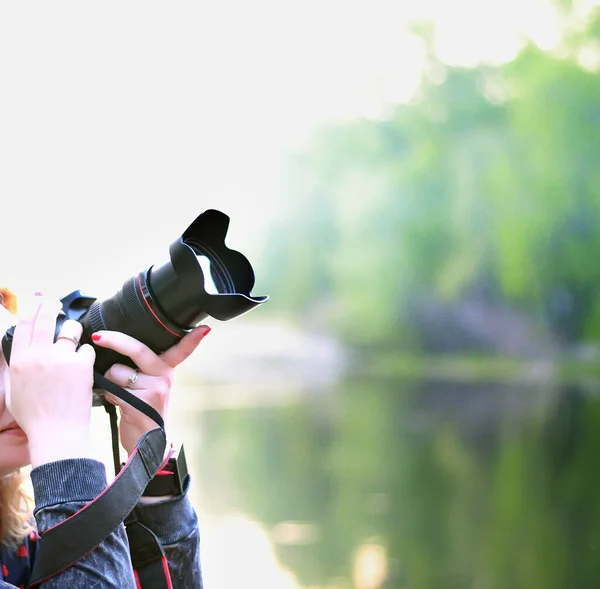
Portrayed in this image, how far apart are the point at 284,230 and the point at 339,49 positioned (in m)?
2.86

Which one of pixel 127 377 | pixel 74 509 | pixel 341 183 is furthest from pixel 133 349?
pixel 341 183

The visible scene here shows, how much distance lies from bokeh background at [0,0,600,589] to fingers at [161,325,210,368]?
561 cm

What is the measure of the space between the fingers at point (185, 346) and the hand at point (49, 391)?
11cm

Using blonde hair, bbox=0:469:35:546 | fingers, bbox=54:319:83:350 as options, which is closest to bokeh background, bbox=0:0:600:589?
blonde hair, bbox=0:469:35:546

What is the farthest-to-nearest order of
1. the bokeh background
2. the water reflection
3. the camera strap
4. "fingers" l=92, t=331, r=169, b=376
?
the bokeh background → the water reflection → "fingers" l=92, t=331, r=169, b=376 → the camera strap

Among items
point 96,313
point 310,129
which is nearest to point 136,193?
point 310,129

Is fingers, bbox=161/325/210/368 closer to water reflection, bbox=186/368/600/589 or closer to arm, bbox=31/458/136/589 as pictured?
arm, bbox=31/458/136/589

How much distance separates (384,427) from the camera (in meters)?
6.07

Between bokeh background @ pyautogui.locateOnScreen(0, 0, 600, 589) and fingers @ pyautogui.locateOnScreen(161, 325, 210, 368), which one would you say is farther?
bokeh background @ pyautogui.locateOnScreen(0, 0, 600, 589)

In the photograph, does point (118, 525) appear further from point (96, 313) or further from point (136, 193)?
point (136, 193)

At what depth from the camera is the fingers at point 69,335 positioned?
68 cm

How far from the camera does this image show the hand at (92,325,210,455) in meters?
0.75

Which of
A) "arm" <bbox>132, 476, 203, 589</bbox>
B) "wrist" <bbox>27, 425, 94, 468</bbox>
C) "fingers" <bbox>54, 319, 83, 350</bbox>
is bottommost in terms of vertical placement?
"arm" <bbox>132, 476, 203, 589</bbox>

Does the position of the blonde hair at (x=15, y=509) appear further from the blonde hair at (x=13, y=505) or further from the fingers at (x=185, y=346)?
the fingers at (x=185, y=346)
